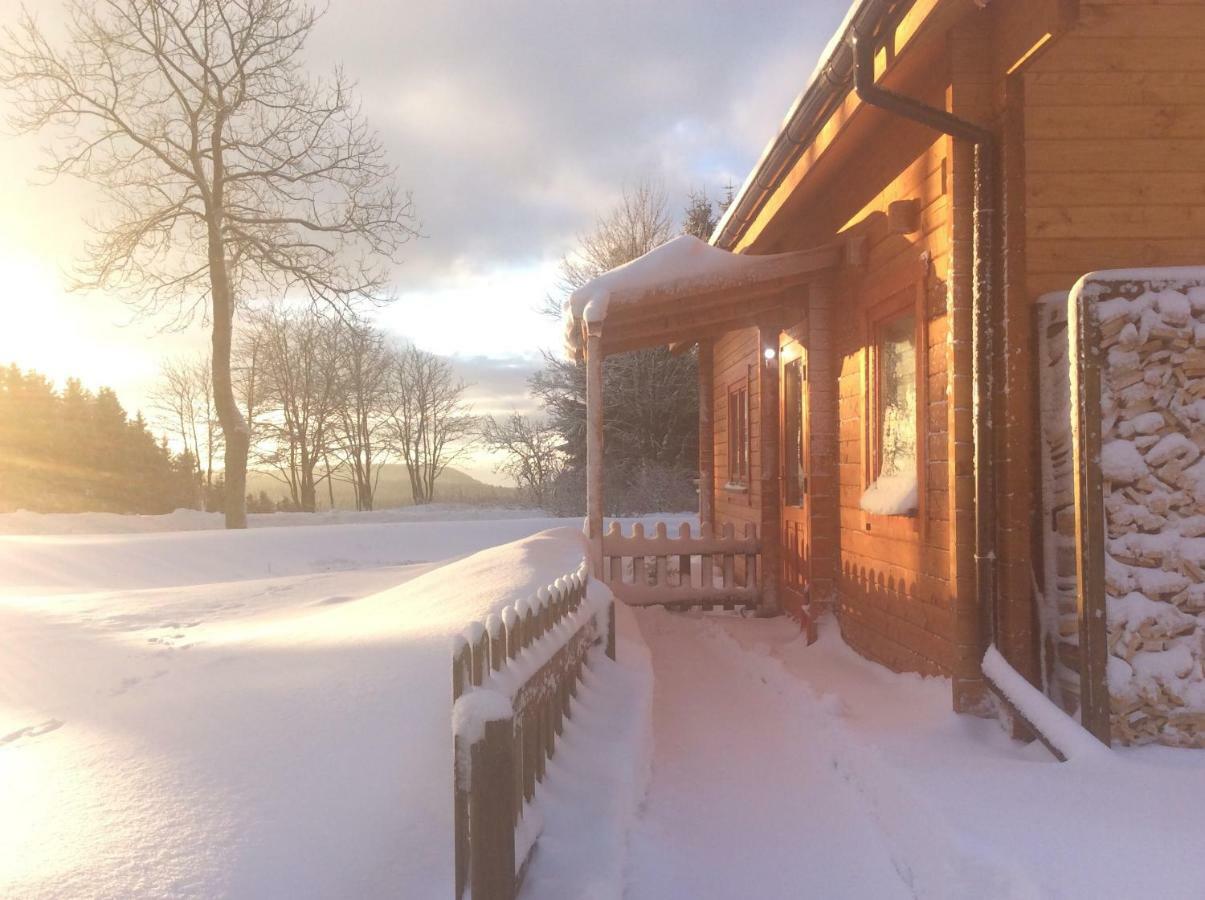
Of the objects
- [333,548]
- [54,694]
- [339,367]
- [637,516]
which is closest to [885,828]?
[54,694]

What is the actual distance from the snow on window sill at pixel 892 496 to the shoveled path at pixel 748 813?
Answer: 1.41m

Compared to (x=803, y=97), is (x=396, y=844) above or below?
below

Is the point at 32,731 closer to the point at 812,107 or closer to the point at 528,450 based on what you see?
the point at 812,107

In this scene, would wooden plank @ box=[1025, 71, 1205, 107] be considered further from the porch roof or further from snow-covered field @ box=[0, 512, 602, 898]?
snow-covered field @ box=[0, 512, 602, 898]

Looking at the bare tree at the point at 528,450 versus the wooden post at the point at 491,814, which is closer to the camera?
the wooden post at the point at 491,814

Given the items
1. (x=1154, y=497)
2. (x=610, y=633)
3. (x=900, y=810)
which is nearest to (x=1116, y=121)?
(x=1154, y=497)

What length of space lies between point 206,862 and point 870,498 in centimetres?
498

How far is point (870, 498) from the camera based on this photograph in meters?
6.14

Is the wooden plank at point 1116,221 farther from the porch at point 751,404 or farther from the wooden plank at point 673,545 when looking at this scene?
the wooden plank at point 673,545

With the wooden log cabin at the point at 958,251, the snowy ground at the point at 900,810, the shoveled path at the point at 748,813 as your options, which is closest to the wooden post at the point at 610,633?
the shoveled path at the point at 748,813

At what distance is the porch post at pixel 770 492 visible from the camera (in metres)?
9.09

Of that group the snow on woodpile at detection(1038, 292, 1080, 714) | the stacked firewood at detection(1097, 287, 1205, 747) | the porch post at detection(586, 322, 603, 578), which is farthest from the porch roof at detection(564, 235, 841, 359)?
the stacked firewood at detection(1097, 287, 1205, 747)

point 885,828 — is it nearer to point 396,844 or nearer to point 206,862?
point 396,844

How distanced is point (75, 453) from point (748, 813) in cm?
4110
